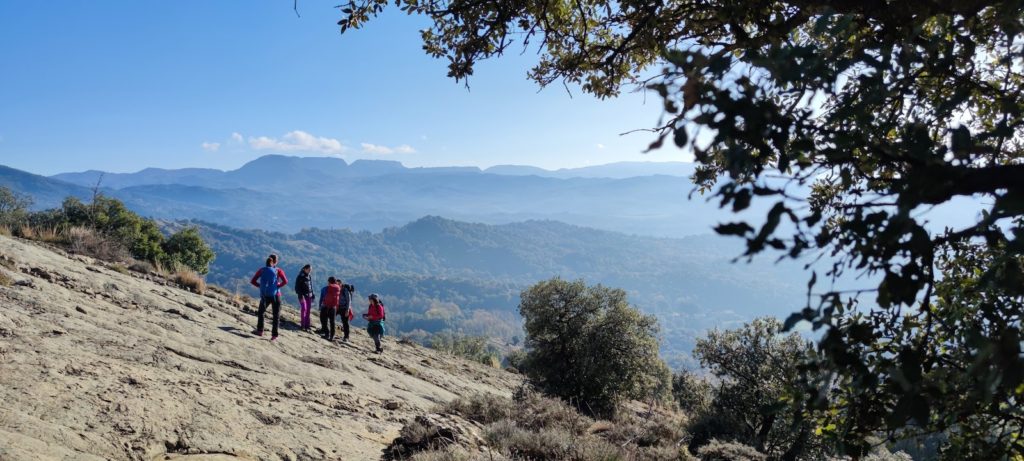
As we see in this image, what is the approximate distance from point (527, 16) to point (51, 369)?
7139 mm

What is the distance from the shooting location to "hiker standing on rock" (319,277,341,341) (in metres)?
16.2

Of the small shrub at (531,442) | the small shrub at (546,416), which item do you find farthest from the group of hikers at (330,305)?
the small shrub at (531,442)

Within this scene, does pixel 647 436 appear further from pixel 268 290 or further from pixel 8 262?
pixel 8 262

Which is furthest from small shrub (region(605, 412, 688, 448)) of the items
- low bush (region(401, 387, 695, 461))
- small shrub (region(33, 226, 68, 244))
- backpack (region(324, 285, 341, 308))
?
small shrub (region(33, 226, 68, 244))

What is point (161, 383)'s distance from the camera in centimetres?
730

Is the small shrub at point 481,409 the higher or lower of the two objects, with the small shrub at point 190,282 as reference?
lower

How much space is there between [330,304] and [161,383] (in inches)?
354

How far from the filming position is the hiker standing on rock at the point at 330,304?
1623 cm

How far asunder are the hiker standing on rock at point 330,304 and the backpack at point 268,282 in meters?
2.53

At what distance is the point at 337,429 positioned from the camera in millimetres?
7637

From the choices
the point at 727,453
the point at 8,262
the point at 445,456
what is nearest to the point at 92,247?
the point at 8,262

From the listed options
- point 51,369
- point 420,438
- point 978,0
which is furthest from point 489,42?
point 51,369

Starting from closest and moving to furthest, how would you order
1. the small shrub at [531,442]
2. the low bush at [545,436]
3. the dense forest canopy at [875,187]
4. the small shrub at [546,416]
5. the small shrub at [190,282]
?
the dense forest canopy at [875,187]
the low bush at [545,436]
the small shrub at [531,442]
the small shrub at [546,416]
the small shrub at [190,282]

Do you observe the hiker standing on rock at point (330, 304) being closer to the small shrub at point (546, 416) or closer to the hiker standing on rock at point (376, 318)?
the hiker standing on rock at point (376, 318)
